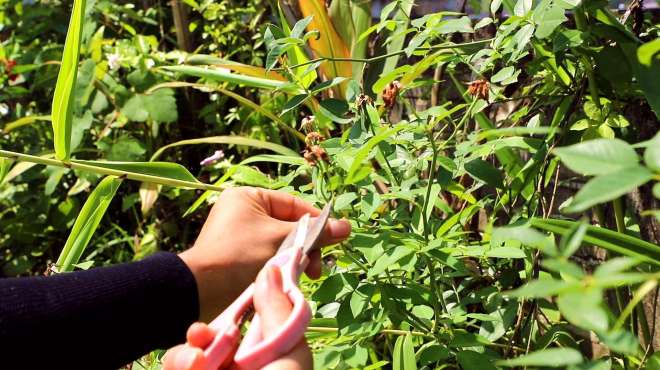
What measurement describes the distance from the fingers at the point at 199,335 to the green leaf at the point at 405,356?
34 centimetres

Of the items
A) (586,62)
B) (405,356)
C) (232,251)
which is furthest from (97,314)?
(586,62)

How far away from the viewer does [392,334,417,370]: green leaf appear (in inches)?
42.9

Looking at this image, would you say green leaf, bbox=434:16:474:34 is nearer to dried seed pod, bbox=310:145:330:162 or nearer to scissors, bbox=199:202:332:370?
dried seed pod, bbox=310:145:330:162

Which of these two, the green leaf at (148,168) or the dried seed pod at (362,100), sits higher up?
the dried seed pod at (362,100)

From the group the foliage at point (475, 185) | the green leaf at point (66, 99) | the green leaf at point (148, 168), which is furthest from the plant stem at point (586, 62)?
the green leaf at point (66, 99)

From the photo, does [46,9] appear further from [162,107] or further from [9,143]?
[162,107]

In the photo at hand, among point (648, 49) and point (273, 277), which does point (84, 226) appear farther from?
point (648, 49)

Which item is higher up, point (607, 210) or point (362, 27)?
point (362, 27)

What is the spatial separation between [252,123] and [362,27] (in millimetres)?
565

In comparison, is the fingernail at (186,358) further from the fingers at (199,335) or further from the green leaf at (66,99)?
the green leaf at (66,99)

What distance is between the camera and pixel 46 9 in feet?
10.4

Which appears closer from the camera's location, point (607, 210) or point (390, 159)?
point (390, 159)

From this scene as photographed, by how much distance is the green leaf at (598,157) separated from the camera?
55cm

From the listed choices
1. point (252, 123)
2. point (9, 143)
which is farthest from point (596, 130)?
point (9, 143)
